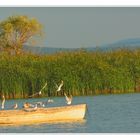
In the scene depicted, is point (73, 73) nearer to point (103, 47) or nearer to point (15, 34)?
point (103, 47)

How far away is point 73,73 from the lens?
2552 cm

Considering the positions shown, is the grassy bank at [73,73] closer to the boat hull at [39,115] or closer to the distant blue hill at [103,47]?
the distant blue hill at [103,47]

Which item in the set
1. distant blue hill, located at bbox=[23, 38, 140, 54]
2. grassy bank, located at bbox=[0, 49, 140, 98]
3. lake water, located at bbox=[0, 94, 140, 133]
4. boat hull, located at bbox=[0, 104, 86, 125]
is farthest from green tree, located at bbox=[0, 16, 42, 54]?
boat hull, located at bbox=[0, 104, 86, 125]

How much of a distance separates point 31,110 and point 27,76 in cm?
609

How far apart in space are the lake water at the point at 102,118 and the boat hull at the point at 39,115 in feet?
1.05

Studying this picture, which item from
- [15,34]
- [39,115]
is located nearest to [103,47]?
[39,115]

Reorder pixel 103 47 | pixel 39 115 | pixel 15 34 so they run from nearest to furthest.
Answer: pixel 39 115
pixel 103 47
pixel 15 34

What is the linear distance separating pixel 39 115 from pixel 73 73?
6.00m

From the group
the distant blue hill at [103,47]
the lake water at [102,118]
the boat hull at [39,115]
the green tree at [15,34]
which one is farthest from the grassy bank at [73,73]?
the boat hull at [39,115]

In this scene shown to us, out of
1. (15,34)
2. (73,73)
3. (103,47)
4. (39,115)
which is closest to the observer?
(39,115)

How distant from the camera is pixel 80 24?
20594 mm

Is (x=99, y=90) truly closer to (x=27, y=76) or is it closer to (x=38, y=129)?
(x=27, y=76)

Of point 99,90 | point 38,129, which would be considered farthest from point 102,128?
point 99,90

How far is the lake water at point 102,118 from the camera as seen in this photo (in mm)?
18062
